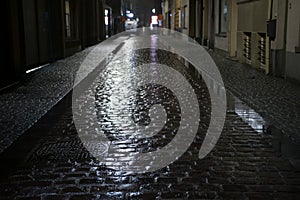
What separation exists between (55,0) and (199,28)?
16.3 meters

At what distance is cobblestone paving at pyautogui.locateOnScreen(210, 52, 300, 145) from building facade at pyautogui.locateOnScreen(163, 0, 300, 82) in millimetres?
552

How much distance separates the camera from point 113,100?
31.9ft

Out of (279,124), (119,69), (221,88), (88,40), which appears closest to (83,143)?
(279,124)

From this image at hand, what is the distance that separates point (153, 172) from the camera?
5.14m

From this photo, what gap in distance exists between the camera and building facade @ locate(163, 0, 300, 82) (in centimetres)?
1206

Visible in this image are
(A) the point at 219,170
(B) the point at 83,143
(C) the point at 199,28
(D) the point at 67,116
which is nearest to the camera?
(A) the point at 219,170

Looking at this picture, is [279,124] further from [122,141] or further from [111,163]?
[111,163]

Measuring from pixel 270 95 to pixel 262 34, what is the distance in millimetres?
6119

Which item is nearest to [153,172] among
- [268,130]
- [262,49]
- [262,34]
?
[268,130]

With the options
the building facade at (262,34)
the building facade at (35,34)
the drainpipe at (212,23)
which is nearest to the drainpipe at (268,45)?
the building facade at (262,34)

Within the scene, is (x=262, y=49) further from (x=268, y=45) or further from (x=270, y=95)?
(x=270, y=95)

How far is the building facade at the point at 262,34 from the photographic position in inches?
475

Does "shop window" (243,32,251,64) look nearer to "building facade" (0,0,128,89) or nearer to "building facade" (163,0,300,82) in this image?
"building facade" (163,0,300,82)

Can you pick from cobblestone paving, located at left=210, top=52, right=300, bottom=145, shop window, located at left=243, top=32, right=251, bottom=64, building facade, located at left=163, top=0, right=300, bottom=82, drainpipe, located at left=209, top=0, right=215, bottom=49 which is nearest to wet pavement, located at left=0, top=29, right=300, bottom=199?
cobblestone paving, located at left=210, top=52, right=300, bottom=145
